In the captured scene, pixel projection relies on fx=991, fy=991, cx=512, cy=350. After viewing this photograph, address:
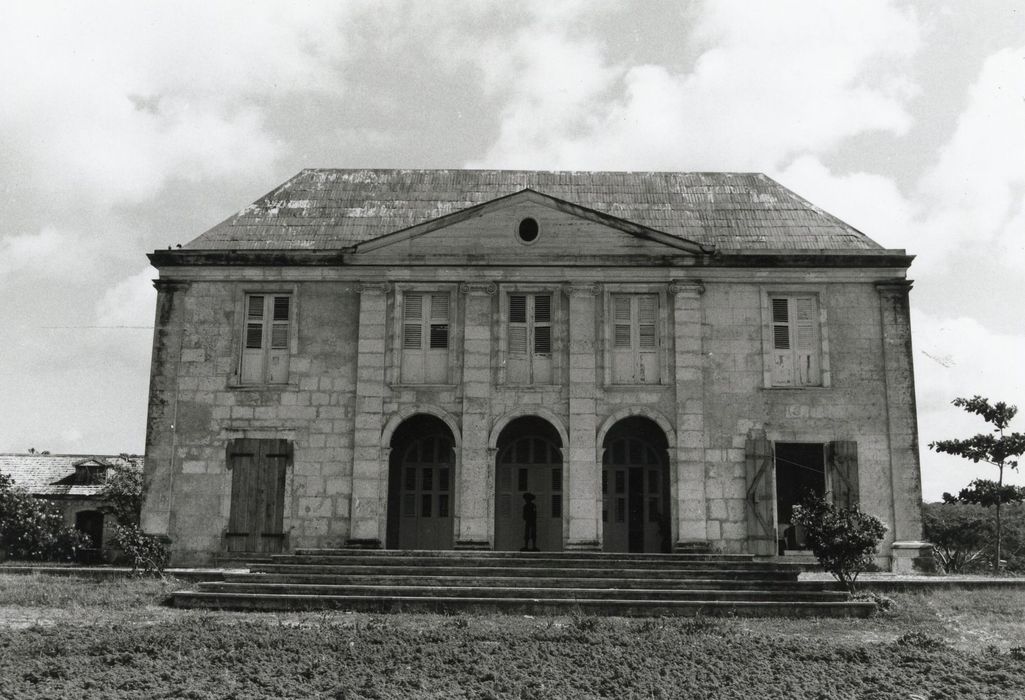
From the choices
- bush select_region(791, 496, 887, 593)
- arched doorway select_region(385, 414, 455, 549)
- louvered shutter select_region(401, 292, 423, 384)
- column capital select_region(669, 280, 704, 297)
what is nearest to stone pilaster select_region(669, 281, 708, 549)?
column capital select_region(669, 280, 704, 297)

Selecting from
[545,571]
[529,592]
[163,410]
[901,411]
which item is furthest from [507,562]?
[901,411]

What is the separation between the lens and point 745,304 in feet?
71.9

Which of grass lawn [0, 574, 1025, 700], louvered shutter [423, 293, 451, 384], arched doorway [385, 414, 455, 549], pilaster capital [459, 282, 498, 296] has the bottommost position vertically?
grass lawn [0, 574, 1025, 700]

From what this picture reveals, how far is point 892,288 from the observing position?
861 inches

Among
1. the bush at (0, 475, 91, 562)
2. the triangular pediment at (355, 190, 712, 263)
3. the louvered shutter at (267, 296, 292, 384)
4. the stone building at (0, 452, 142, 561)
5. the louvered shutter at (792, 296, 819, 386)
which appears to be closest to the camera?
the louvered shutter at (792, 296, 819, 386)

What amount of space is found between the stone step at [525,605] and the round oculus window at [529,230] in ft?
30.8

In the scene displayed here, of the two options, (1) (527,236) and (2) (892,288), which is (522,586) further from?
(2) (892,288)

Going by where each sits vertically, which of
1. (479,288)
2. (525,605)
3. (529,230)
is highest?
(529,230)

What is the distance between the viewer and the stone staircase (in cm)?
1473

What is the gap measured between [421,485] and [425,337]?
135 inches

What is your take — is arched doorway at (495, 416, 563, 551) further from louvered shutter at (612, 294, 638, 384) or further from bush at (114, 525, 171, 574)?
bush at (114, 525, 171, 574)

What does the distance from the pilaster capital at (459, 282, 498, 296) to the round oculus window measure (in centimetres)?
125

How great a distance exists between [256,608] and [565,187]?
14362mm

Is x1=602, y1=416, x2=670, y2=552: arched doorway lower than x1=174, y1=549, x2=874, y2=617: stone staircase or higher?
higher
